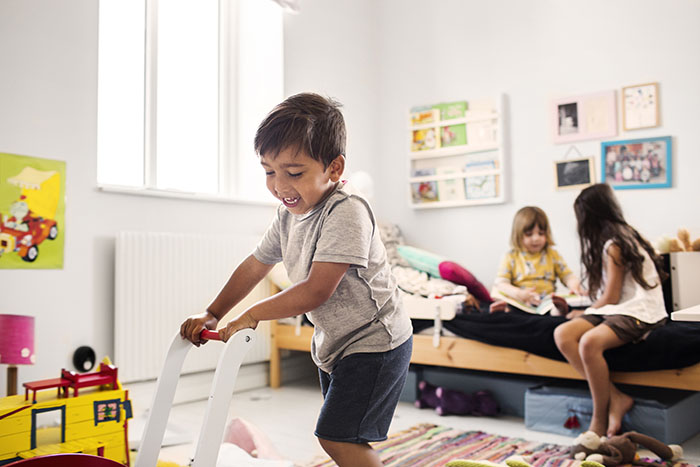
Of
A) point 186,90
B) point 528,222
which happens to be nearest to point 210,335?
point 528,222

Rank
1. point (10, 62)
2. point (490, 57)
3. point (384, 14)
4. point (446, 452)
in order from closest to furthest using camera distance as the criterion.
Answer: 1. point (446, 452)
2. point (10, 62)
3. point (490, 57)
4. point (384, 14)

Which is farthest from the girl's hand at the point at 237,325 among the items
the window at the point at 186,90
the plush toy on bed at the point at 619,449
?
the window at the point at 186,90

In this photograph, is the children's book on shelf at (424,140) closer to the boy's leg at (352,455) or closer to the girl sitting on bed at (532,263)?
the girl sitting on bed at (532,263)

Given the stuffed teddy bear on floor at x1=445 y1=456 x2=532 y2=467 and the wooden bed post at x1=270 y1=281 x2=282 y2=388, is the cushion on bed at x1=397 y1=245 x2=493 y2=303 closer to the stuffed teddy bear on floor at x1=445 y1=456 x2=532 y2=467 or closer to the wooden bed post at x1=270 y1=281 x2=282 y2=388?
the wooden bed post at x1=270 y1=281 x2=282 y2=388

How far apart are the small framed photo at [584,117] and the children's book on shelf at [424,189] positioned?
777 mm

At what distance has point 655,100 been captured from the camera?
3.06 metres

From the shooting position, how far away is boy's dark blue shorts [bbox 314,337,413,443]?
44.0 inches

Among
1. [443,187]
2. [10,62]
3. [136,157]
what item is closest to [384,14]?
[443,187]

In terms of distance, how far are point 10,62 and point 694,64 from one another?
2.99 meters

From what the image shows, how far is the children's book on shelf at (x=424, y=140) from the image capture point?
3.82m

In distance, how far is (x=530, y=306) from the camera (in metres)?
2.66

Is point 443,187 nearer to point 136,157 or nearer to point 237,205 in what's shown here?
point 237,205

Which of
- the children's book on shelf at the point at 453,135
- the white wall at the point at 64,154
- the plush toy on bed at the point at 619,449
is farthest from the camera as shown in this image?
the children's book on shelf at the point at 453,135

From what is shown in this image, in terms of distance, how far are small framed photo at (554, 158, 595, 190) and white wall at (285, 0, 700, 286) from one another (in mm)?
42
